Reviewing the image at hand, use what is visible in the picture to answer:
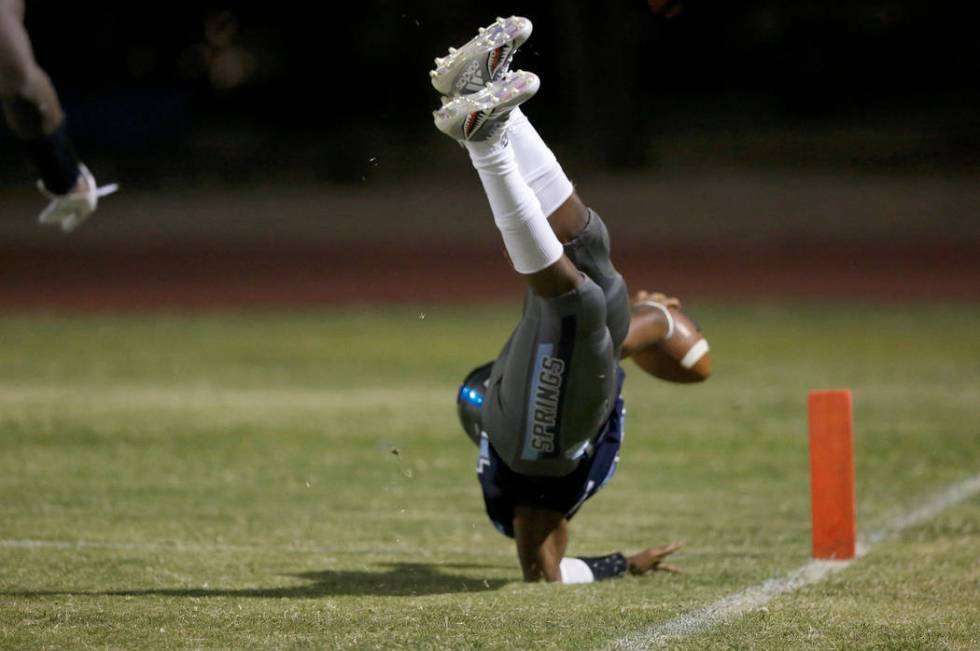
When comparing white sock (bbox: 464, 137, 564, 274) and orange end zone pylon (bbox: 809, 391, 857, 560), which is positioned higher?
white sock (bbox: 464, 137, 564, 274)

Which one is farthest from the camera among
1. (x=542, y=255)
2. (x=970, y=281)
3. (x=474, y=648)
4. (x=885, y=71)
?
(x=885, y=71)

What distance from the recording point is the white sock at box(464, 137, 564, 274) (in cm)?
457

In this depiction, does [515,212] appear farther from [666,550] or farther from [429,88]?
[429,88]

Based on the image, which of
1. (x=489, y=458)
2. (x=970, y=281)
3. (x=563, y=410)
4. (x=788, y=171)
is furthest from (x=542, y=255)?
(x=788, y=171)

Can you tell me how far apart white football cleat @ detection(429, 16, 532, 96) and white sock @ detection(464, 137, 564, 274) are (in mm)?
205

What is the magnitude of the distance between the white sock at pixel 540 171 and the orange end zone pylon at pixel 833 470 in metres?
1.37

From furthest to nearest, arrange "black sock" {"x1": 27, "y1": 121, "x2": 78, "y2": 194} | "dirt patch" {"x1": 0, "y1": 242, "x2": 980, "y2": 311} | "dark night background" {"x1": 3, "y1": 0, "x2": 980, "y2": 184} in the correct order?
"dark night background" {"x1": 3, "y1": 0, "x2": 980, "y2": 184}, "dirt patch" {"x1": 0, "y1": 242, "x2": 980, "y2": 311}, "black sock" {"x1": 27, "y1": 121, "x2": 78, "y2": 194}

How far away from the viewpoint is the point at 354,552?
5918mm

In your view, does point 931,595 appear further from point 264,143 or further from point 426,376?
point 264,143

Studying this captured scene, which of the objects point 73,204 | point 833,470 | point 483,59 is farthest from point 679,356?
point 73,204

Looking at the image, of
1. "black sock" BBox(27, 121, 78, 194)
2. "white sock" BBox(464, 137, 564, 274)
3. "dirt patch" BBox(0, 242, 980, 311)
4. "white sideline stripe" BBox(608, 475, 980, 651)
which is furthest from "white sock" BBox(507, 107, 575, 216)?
"dirt patch" BBox(0, 242, 980, 311)

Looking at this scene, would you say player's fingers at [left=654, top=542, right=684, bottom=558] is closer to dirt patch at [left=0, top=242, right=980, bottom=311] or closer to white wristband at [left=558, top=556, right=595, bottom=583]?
white wristband at [left=558, top=556, right=595, bottom=583]

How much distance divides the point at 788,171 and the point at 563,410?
22.6 m

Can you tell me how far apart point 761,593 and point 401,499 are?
2.72 meters
